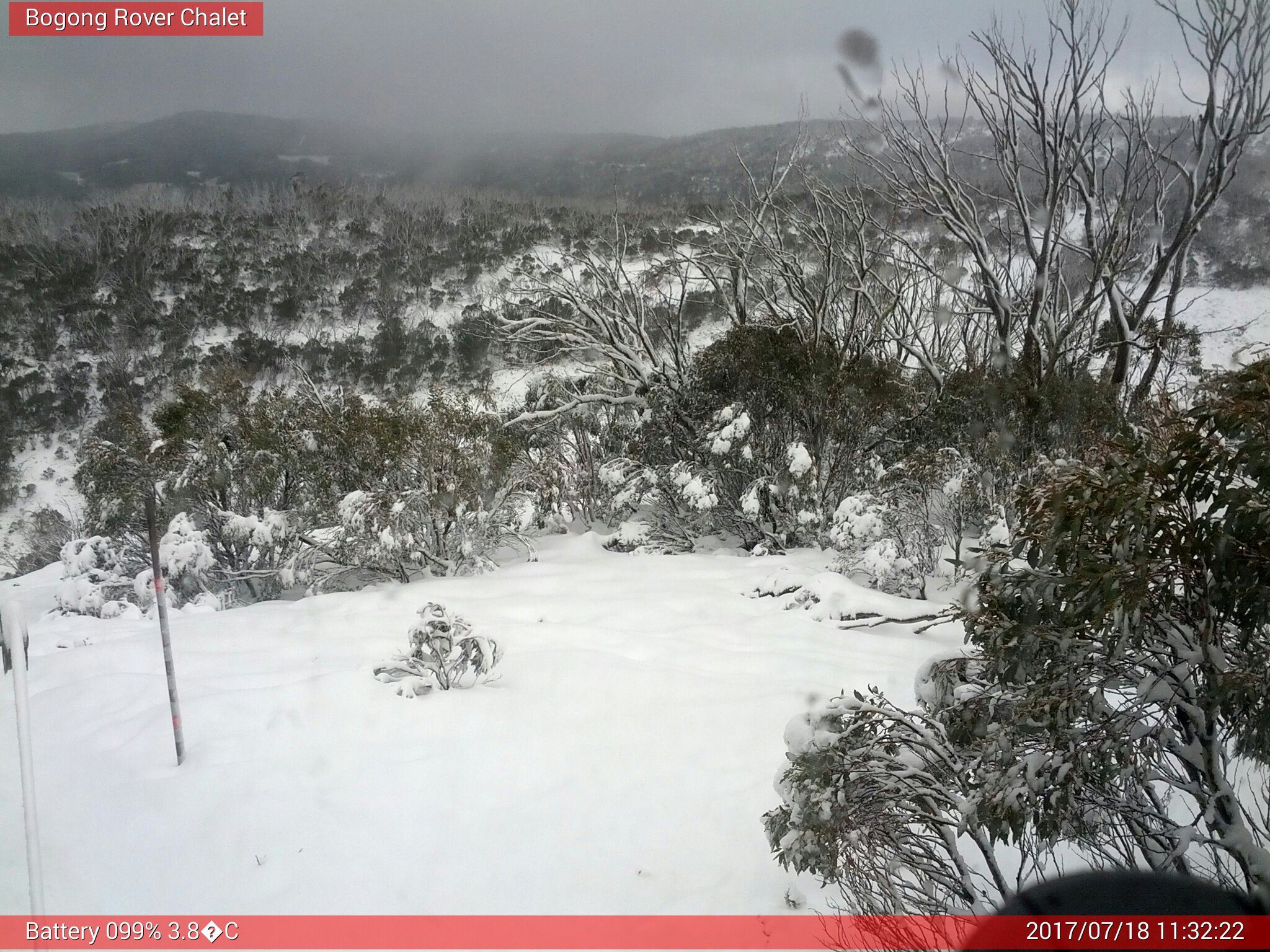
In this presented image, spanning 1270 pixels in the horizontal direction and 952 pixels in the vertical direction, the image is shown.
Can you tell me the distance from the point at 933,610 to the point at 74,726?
6.33 meters

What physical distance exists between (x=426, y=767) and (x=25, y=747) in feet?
5.60

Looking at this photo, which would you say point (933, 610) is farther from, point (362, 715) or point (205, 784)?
point (205, 784)

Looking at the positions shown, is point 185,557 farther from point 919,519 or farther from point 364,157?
point 364,157

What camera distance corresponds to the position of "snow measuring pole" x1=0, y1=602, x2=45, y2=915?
241 centimetres

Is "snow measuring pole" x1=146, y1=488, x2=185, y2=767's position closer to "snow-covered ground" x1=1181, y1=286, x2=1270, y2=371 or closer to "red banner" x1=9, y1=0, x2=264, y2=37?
"red banner" x1=9, y1=0, x2=264, y2=37

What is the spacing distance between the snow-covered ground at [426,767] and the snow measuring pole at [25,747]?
0.69 feet

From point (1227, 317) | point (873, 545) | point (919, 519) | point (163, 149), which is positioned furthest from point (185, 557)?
point (1227, 317)

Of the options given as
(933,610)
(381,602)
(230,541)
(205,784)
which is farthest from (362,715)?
(230,541)

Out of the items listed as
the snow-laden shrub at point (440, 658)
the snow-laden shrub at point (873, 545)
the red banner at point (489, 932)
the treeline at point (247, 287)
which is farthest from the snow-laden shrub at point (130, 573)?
the snow-laden shrub at point (873, 545)

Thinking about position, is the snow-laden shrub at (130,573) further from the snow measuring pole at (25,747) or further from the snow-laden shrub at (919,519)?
the snow-laden shrub at (919,519)

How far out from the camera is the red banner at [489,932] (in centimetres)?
240

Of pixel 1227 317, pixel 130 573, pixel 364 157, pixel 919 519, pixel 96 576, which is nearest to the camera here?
pixel 919 519

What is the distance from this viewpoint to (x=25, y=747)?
240cm

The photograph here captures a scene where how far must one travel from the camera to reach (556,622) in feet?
20.2
